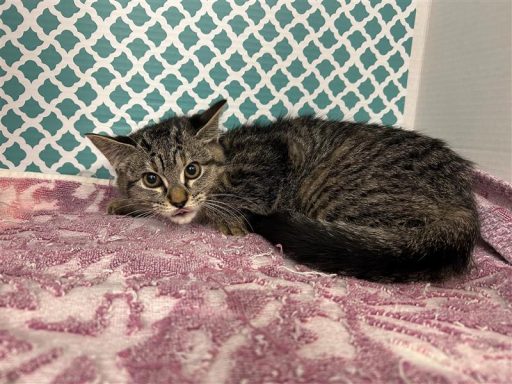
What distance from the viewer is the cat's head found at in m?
1.38

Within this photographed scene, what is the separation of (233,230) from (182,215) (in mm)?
166

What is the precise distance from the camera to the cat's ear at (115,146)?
1379 mm

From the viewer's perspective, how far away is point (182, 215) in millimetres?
1386

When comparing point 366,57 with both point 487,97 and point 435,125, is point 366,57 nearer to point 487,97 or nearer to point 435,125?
point 435,125

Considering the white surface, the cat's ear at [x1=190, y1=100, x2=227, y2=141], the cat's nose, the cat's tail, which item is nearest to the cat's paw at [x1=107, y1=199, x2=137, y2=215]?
the cat's nose

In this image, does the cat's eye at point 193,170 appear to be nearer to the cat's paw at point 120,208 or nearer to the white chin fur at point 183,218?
the white chin fur at point 183,218

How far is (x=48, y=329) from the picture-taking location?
2.32ft

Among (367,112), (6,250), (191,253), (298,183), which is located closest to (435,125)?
(367,112)

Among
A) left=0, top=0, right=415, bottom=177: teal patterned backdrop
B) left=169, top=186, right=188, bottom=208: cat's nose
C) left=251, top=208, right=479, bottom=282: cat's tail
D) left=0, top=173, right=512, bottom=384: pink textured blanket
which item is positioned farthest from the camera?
left=0, top=0, right=415, bottom=177: teal patterned backdrop

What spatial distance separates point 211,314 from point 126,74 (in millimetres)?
1315

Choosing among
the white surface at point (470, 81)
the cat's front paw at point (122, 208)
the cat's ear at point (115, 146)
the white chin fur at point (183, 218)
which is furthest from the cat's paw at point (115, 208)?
the white surface at point (470, 81)

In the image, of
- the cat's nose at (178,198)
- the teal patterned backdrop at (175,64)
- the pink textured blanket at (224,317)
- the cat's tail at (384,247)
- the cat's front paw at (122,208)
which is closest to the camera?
the pink textured blanket at (224,317)

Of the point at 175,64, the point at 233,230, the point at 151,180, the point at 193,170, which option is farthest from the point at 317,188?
the point at 175,64

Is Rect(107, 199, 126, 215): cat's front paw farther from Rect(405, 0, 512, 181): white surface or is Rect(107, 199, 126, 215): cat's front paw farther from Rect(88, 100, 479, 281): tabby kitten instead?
Rect(405, 0, 512, 181): white surface
